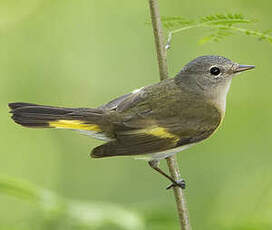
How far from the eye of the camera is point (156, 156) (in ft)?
11.4

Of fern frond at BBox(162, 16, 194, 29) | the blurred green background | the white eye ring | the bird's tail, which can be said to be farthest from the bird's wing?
the blurred green background

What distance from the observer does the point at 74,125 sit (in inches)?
135

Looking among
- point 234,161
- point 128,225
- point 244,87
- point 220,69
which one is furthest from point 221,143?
point 128,225

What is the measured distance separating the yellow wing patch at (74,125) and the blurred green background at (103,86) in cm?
146

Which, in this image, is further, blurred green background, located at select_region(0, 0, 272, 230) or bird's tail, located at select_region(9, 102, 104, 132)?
blurred green background, located at select_region(0, 0, 272, 230)

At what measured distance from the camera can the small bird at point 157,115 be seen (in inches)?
132

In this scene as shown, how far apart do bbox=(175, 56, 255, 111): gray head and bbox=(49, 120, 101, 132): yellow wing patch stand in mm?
746

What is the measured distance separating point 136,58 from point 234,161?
88.1 inches

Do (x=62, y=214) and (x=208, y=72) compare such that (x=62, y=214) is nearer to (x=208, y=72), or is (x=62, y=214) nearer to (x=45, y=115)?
(x=45, y=115)

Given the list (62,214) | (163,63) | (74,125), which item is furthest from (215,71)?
(62,214)

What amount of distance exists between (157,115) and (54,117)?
2.23 ft

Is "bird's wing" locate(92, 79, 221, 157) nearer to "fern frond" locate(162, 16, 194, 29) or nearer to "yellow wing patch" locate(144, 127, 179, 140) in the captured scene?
"yellow wing patch" locate(144, 127, 179, 140)

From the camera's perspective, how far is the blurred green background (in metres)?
5.83

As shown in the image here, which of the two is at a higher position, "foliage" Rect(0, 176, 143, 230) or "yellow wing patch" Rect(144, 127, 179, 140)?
"yellow wing patch" Rect(144, 127, 179, 140)
